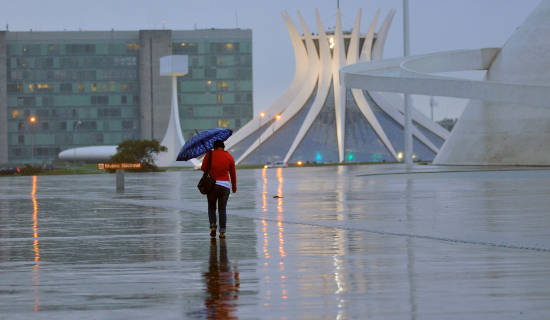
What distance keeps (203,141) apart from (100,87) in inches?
4975

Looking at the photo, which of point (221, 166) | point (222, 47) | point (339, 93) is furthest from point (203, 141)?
point (222, 47)

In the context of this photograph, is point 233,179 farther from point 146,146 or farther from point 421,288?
point 146,146

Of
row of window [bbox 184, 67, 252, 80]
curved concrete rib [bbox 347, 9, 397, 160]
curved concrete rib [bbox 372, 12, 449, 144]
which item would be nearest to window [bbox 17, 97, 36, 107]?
row of window [bbox 184, 67, 252, 80]

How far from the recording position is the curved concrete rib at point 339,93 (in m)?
102

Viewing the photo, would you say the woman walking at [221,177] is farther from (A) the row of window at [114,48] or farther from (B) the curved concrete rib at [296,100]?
(A) the row of window at [114,48]

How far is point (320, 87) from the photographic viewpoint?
104375mm

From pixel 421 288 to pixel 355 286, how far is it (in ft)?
2.15

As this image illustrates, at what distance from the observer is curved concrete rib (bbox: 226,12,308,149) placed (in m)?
102

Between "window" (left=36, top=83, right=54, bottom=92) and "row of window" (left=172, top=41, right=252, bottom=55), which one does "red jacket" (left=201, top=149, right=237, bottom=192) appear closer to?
"row of window" (left=172, top=41, right=252, bottom=55)

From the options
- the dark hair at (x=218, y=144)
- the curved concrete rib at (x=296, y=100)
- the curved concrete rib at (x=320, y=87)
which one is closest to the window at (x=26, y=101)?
the curved concrete rib at (x=296, y=100)

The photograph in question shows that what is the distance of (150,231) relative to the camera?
1667cm

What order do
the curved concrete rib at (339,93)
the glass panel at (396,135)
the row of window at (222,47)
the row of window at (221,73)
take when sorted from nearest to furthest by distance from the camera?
the glass panel at (396,135) < the curved concrete rib at (339,93) < the row of window at (222,47) < the row of window at (221,73)

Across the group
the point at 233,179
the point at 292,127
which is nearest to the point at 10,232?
the point at 233,179

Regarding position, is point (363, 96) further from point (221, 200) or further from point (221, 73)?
point (221, 200)
